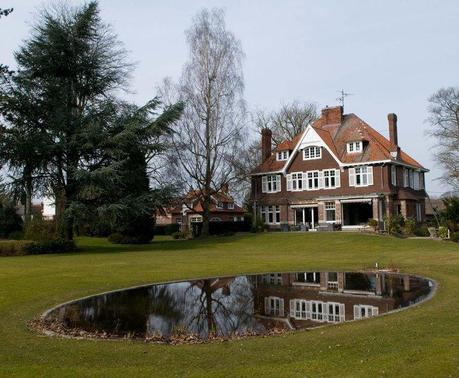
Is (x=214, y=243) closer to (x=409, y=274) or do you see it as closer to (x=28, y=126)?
(x=28, y=126)

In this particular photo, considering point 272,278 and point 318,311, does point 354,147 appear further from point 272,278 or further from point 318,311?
point 318,311

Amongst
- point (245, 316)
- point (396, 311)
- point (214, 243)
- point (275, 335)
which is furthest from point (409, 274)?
point (214, 243)

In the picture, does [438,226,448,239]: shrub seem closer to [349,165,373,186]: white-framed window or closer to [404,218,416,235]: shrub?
[404,218,416,235]: shrub

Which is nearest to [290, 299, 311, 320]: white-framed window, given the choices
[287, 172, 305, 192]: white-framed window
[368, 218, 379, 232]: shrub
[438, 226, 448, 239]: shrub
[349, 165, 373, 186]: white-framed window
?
[438, 226, 448, 239]: shrub

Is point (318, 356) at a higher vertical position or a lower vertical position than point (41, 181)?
lower

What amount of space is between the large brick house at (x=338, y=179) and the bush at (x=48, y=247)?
2131 cm

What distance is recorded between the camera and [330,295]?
538 inches

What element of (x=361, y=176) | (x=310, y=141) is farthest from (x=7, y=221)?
(x=361, y=176)

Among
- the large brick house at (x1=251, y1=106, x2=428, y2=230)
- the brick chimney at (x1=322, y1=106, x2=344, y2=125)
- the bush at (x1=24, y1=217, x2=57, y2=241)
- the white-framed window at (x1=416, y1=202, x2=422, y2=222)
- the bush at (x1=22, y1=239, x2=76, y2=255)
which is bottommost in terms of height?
the bush at (x1=22, y1=239, x2=76, y2=255)

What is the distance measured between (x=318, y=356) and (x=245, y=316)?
4.22 m

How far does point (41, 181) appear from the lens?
113 ft

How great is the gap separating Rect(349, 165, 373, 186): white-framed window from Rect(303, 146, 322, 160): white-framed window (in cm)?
351

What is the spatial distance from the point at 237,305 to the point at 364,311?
320cm

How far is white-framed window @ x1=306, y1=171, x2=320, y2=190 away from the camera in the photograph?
45.5 metres
